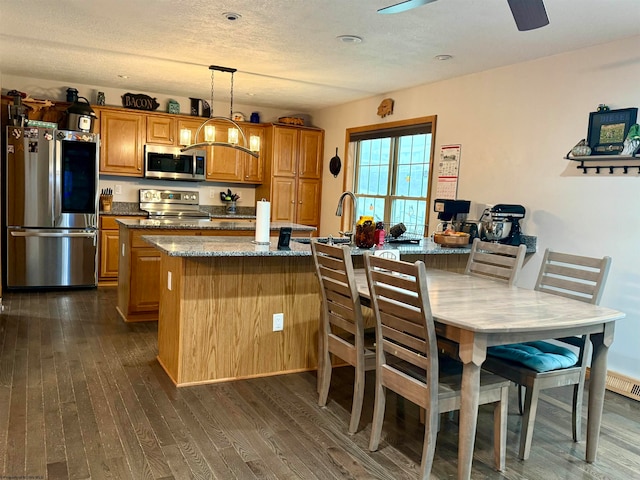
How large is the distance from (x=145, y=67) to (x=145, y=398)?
336 cm

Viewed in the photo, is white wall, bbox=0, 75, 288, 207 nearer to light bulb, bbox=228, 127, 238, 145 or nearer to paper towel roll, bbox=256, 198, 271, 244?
light bulb, bbox=228, 127, 238, 145

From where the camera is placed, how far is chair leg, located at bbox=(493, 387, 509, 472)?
2.29 metres

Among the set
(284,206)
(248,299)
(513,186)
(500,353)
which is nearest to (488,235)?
(513,186)

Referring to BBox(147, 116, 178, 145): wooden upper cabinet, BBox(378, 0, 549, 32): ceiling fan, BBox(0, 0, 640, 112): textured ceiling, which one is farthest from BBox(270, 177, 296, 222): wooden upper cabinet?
BBox(378, 0, 549, 32): ceiling fan

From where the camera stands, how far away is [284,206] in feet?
22.8

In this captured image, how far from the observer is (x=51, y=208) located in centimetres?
551

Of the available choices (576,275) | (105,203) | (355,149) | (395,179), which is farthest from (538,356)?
(105,203)

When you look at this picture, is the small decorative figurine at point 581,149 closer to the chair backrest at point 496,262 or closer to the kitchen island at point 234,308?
the chair backrest at point 496,262

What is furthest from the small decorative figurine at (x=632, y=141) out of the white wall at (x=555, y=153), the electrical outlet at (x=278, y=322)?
the electrical outlet at (x=278, y=322)

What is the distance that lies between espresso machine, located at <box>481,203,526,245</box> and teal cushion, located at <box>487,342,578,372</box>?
1505 millimetres

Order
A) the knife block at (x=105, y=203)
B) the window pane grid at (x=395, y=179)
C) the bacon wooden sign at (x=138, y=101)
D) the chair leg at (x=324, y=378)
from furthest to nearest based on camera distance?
1. the bacon wooden sign at (x=138, y=101)
2. the knife block at (x=105, y=203)
3. the window pane grid at (x=395, y=179)
4. the chair leg at (x=324, y=378)

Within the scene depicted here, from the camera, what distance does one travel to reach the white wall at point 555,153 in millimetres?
3506

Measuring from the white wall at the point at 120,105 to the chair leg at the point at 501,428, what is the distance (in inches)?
214

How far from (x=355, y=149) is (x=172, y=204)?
247 centimetres
